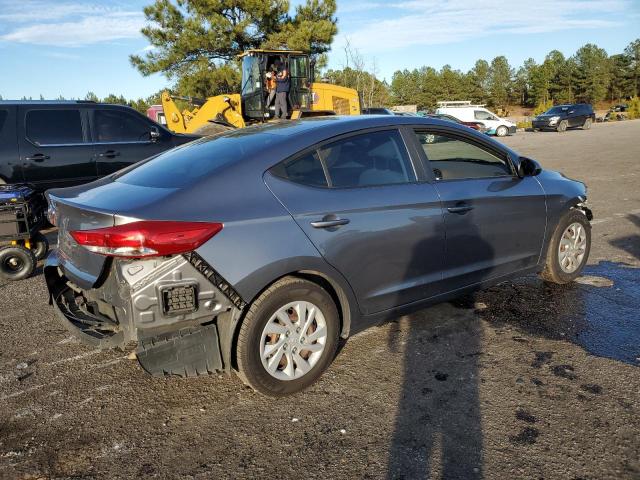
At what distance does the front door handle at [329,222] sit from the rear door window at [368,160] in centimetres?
25

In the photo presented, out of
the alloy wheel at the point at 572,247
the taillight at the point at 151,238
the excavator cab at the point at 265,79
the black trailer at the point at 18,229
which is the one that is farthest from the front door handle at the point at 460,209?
the excavator cab at the point at 265,79

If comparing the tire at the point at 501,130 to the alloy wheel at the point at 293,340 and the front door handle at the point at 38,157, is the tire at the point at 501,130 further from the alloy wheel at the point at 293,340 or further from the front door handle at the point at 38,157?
the alloy wheel at the point at 293,340

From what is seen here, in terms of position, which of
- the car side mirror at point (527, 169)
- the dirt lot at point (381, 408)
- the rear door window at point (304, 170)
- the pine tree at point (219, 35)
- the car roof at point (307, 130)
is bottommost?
the dirt lot at point (381, 408)

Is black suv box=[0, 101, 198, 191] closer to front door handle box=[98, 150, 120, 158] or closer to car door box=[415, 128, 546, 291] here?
front door handle box=[98, 150, 120, 158]

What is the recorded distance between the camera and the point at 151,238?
2658 mm

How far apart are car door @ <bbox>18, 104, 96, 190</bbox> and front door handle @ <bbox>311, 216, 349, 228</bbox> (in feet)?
19.1

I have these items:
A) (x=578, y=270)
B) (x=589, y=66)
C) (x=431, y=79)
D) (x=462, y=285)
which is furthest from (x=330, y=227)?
(x=589, y=66)

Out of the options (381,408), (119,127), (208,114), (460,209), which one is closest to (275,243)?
(381,408)

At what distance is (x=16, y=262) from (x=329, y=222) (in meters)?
4.30

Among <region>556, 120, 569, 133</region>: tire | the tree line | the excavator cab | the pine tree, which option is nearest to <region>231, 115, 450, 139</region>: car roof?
the excavator cab

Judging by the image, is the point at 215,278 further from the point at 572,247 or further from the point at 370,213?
the point at 572,247

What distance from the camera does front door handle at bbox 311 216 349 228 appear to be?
123 inches

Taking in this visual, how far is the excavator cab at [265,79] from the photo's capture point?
1554cm

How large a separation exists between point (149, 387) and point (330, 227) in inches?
60.8
